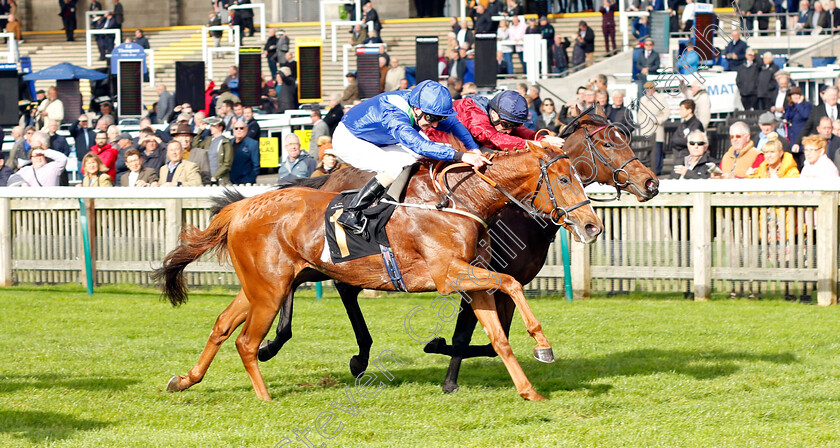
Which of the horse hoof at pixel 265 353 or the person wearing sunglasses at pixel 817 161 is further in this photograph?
the person wearing sunglasses at pixel 817 161

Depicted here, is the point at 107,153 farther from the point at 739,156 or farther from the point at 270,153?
the point at 739,156

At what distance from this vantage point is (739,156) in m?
10.6

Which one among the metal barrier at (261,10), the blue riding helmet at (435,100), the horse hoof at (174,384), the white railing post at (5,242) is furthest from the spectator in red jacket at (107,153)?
the metal barrier at (261,10)

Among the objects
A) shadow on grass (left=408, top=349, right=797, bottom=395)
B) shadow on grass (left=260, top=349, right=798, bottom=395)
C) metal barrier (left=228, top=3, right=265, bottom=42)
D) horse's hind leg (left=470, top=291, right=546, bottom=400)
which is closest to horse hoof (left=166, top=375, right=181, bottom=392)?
shadow on grass (left=260, top=349, right=798, bottom=395)

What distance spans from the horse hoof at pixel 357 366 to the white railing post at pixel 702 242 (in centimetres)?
409

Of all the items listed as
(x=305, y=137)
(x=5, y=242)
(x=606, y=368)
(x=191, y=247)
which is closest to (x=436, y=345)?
(x=606, y=368)

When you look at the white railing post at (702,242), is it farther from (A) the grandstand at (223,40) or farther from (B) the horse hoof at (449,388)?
(A) the grandstand at (223,40)

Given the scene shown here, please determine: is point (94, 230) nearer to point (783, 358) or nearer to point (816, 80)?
point (783, 358)

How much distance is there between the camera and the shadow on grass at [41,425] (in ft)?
18.0

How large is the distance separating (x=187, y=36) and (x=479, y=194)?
24.8 m

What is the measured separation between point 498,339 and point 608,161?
172 cm

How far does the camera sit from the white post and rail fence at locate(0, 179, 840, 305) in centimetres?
964

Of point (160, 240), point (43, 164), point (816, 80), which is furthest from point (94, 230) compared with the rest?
point (816, 80)

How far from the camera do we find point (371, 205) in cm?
623
